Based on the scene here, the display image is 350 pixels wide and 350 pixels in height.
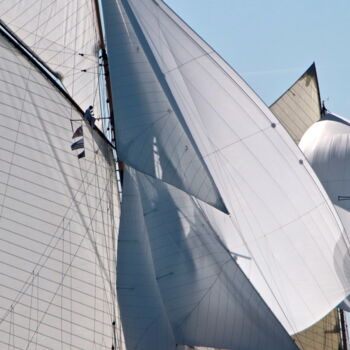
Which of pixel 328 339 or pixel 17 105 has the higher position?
pixel 17 105

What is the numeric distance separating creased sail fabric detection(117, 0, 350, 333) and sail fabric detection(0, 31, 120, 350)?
3896 millimetres

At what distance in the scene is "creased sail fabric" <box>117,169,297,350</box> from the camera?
3409 cm

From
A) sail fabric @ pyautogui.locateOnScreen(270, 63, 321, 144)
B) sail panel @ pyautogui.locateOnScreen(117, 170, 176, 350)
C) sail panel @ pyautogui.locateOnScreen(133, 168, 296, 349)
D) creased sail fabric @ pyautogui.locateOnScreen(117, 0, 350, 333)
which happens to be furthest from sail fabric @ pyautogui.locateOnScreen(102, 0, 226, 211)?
sail fabric @ pyautogui.locateOnScreen(270, 63, 321, 144)

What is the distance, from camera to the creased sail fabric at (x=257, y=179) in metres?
35.5

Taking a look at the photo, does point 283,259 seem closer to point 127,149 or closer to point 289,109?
point 127,149

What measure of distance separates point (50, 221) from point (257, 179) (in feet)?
18.5

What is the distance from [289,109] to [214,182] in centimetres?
1187

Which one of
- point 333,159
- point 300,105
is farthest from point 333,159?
point 300,105

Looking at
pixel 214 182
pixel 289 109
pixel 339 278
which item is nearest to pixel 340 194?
pixel 289 109

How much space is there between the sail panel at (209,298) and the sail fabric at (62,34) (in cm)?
668

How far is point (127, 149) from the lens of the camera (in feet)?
116

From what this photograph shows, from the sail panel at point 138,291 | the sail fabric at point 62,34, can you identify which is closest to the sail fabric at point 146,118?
the sail panel at point 138,291

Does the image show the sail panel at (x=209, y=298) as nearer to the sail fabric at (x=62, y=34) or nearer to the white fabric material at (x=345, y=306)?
the white fabric material at (x=345, y=306)

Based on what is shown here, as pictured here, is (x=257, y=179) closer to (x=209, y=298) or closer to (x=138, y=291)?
(x=209, y=298)
